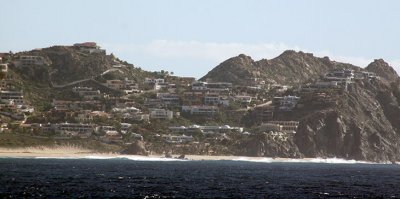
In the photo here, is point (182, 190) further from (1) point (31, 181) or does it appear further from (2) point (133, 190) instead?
(1) point (31, 181)

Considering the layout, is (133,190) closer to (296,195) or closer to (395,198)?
(296,195)

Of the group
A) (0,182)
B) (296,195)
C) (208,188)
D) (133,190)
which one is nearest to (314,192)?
(296,195)

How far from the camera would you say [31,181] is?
421 feet

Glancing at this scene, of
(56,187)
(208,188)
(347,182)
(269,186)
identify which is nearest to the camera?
(56,187)

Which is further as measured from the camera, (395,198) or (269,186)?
(269,186)

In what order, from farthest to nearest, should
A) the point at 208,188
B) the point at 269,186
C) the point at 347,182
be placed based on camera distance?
the point at 347,182
the point at 269,186
the point at 208,188

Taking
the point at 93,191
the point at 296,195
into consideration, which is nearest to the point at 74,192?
the point at 93,191

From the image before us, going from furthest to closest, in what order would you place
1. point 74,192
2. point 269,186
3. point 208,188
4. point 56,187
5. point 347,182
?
point 347,182 → point 269,186 → point 208,188 → point 56,187 → point 74,192

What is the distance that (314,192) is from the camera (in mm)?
122000

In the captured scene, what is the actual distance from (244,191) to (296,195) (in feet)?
29.2

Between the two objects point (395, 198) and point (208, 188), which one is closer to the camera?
point (395, 198)

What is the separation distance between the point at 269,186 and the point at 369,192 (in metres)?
16.4

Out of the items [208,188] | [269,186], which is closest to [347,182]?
[269,186]

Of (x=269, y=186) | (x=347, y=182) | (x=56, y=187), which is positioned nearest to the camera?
(x=56, y=187)
